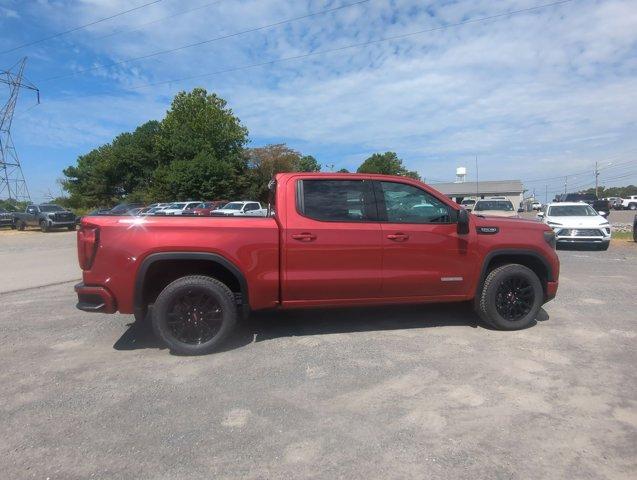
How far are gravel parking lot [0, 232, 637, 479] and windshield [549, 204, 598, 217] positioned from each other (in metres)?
10.8

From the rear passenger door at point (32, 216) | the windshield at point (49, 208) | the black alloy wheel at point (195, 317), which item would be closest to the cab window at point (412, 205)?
the black alloy wheel at point (195, 317)

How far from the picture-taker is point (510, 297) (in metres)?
5.55

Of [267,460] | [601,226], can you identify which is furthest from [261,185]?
[267,460]

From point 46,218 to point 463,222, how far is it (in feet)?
104

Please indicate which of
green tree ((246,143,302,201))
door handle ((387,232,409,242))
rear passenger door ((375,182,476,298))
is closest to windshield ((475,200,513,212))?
rear passenger door ((375,182,476,298))

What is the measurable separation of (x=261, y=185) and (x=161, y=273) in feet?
165

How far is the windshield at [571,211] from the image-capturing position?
51.5 feet

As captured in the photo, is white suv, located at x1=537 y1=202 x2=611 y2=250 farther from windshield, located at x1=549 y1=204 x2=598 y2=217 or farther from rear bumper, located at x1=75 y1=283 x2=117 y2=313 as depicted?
rear bumper, located at x1=75 y1=283 x2=117 y2=313

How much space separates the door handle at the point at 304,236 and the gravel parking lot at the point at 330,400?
1.17m

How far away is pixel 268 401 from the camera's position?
12.4ft

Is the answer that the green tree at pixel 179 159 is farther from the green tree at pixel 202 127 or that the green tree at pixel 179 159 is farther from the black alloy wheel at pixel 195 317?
the black alloy wheel at pixel 195 317

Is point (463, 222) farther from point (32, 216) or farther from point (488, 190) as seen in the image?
point (488, 190)

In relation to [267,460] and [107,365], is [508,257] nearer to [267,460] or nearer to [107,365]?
[267,460]

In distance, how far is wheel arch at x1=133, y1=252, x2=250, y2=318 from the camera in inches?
184
